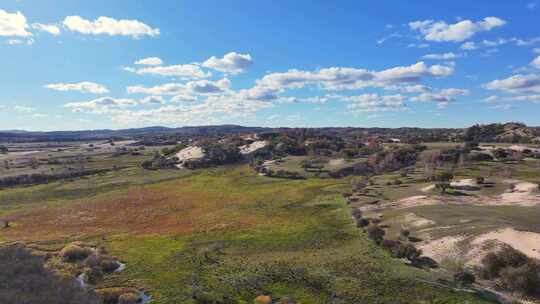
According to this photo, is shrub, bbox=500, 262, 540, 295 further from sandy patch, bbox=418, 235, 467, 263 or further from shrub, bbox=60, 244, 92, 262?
shrub, bbox=60, 244, 92, 262

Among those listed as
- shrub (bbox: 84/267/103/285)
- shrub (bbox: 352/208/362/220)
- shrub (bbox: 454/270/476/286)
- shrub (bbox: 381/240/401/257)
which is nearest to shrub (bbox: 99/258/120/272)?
shrub (bbox: 84/267/103/285)

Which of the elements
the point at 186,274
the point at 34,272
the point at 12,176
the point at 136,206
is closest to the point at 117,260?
the point at 34,272

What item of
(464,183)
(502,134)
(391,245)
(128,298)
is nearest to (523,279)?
(391,245)

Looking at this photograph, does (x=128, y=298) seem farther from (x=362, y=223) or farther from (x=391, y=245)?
(x=362, y=223)

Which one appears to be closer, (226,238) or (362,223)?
(226,238)

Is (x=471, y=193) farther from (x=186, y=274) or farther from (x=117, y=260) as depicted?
(x=117, y=260)

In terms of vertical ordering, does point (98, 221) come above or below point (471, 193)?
below
